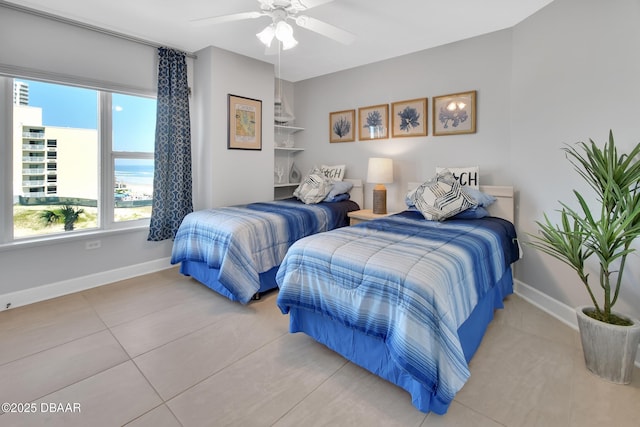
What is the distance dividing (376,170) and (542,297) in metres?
2.04

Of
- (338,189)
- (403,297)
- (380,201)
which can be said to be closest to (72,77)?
(338,189)

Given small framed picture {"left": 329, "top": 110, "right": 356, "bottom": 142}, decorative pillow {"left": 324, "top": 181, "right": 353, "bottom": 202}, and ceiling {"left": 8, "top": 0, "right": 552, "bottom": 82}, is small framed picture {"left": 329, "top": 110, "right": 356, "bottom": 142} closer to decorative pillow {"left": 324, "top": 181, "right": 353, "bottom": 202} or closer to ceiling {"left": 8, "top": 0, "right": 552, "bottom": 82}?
decorative pillow {"left": 324, "top": 181, "right": 353, "bottom": 202}

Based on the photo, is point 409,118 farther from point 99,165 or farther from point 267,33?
point 99,165

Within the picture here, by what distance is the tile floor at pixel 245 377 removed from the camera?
5.02 ft

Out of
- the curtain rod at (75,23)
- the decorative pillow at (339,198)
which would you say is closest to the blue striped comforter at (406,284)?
the decorative pillow at (339,198)

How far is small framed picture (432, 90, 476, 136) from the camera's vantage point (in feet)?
10.9

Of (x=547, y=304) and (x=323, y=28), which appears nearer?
(x=323, y=28)

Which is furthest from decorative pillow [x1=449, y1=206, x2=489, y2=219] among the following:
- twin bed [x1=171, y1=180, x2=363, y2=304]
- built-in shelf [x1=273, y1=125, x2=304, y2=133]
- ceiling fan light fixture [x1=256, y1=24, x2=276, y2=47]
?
built-in shelf [x1=273, y1=125, x2=304, y2=133]

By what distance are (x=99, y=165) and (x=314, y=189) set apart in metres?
2.31

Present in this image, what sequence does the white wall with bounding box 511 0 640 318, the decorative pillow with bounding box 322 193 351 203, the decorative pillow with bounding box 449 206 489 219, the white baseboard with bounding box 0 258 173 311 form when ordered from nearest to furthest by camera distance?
the white wall with bounding box 511 0 640 318
the white baseboard with bounding box 0 258 173 311
the decorative pillow with bounding box 449 206 489 219
the decorative pillow with bounding box 322 193 351 203

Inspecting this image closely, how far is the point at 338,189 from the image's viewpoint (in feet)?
13.4

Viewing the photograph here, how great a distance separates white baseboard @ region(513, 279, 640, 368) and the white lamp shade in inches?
66.5

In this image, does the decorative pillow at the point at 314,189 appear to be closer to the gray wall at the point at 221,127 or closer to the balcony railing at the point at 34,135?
the gray wall at the point at 221,127

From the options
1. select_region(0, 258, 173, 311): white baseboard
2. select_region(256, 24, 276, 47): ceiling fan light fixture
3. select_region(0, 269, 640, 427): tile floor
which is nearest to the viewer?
select_region(0, 269, 640, 427): tile floor
